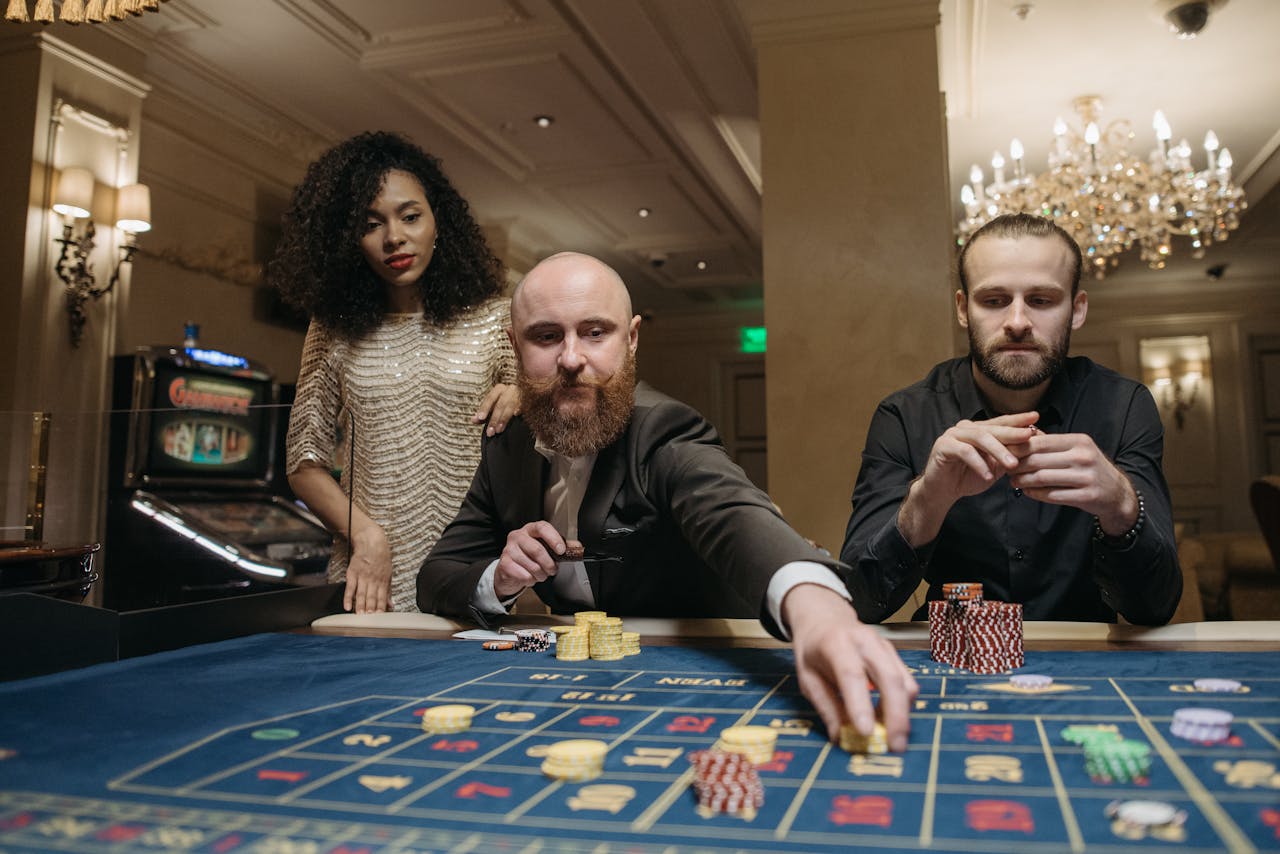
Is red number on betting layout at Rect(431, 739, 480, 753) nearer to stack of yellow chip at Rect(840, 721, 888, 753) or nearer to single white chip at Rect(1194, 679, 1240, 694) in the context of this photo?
stack of yellow chip at Rect(840, 721, 888, 753)

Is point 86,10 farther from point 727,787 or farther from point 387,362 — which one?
point 727,787

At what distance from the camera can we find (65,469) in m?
1.85

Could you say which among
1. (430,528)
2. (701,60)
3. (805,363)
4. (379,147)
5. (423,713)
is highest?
(701,60)

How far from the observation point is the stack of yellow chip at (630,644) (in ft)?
4.87

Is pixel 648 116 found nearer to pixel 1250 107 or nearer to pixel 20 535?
pixel 1250 107

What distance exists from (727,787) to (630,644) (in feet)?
2.44

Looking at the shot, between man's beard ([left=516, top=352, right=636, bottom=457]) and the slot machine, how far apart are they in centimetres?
73

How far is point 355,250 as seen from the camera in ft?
7.86

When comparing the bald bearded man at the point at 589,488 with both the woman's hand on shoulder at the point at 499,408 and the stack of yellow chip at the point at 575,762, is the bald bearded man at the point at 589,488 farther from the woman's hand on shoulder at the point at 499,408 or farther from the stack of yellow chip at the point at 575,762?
the stack of yellow chip at the point at 575,762

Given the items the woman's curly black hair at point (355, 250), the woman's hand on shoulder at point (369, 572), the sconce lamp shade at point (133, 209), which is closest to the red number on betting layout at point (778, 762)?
the woman's hand on shoulder at point (369, 572)

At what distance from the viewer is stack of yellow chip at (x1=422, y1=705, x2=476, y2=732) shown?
1015mm

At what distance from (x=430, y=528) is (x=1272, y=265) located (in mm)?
10472

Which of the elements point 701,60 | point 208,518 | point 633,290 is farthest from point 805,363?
point 633,290

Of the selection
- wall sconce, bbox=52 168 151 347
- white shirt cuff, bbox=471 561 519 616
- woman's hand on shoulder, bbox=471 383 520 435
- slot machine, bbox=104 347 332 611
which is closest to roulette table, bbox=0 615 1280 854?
white shirt cuff, bbox=471 561 519 616
